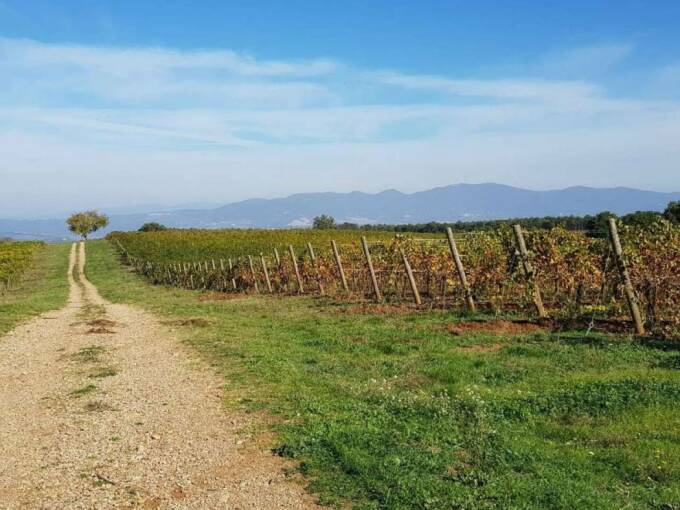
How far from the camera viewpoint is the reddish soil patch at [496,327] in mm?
12148

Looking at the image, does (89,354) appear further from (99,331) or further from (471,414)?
(471,414)

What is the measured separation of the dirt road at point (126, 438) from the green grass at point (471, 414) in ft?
1.63

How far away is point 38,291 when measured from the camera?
34688mm

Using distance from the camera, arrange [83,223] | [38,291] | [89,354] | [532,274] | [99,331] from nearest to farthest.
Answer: [89,354]
[532,274]
[99,331]
[38,291]
[83,223]

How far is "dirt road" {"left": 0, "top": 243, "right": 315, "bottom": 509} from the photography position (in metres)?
5.31

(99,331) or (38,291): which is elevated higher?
(99,331)

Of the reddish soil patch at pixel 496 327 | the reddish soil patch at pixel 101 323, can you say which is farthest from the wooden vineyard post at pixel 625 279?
the reddish soil patch at pixel 101 323

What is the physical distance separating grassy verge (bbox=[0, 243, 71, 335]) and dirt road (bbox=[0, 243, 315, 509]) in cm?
694

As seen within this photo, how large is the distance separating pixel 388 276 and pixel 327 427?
14887mm

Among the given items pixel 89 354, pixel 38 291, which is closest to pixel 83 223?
pixel 38 291

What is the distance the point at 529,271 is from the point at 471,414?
24.8 feet

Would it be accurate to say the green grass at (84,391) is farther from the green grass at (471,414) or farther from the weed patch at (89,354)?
the weed patch at (89,354)

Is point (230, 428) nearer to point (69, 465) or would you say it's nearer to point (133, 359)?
point (69, 465)

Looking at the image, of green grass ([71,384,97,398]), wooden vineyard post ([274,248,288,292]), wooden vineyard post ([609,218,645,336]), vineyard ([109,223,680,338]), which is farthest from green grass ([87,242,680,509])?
wooden vineyard post ([274,248,288,292])
